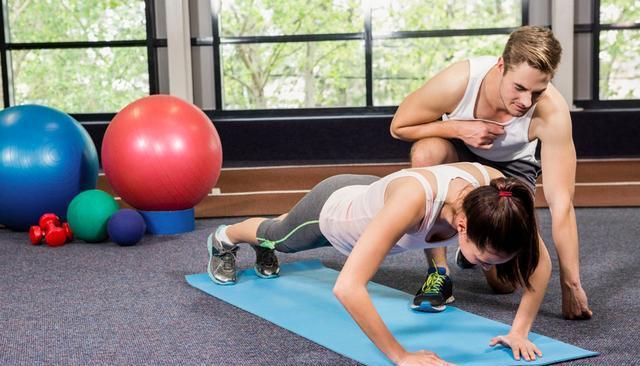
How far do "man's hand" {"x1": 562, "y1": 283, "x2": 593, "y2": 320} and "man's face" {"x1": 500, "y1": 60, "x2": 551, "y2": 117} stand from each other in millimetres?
→ 606

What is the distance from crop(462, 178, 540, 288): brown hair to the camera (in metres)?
1.83

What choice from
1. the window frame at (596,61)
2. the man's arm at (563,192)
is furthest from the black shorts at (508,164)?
the window frame at (596,61)

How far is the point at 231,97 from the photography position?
654 cm

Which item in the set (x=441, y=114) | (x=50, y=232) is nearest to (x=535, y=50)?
(x=441, y=114)

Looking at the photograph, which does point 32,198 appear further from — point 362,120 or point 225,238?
point 362,120

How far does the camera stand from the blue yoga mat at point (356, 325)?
2133 millimetres

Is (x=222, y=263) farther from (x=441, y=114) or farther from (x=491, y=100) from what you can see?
(x=491, y=100)

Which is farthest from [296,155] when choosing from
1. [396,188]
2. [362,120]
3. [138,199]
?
[396,188]

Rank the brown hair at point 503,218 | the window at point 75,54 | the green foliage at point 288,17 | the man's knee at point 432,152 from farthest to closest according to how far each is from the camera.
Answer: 1. the window at point 75,54
2. the green foliage at point 288,17
3. the man's knee at point 432,152
4. the brown hair at point 503,218

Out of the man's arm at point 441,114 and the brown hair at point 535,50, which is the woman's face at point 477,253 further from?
the man's arm at point 441,114

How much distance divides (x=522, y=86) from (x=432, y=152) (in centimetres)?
55

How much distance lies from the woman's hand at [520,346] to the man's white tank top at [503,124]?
75cm

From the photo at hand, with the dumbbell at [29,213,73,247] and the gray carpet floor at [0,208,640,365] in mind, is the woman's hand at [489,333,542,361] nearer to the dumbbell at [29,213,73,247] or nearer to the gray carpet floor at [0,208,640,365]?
the gray carpet floor at [0,208,640,365]

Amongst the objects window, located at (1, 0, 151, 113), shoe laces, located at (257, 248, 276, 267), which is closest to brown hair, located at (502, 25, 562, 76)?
shoe laces, located at (257, 248, 276, 267)
